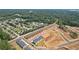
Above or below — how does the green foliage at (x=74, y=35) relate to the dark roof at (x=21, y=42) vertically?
above

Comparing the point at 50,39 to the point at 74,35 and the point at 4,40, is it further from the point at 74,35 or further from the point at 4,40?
the point at 4,40

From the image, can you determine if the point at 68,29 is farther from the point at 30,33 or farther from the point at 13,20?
the point at 13,20

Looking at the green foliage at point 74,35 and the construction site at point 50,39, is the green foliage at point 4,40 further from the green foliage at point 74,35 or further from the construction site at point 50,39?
the green foliage at point 74,35

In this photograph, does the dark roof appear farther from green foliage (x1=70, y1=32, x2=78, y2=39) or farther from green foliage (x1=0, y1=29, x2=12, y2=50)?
green foliage (x1=70, y1=32, x2=78, y2=39)

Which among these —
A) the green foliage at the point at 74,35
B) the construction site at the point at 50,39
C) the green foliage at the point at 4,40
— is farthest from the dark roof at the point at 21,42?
the green foliage at the point at 74,35

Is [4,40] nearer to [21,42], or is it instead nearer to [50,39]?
[21,42]

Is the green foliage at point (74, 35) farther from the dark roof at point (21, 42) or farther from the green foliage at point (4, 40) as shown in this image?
the green foliage at point (4, 40)

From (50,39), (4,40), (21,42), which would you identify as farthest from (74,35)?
(4,40)

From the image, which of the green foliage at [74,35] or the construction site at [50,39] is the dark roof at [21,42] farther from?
the green foliage at [74,35]
